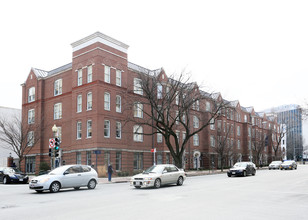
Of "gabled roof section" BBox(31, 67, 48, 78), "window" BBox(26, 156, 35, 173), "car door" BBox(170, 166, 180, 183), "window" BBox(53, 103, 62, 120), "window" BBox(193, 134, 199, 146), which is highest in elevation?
"gabled roof section" BBox(31, 67, 48, 78)

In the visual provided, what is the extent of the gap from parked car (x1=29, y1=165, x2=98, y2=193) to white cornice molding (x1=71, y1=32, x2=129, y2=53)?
2067 cm

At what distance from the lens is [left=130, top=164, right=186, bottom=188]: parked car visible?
62.5 ft

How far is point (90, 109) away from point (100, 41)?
7.79 m

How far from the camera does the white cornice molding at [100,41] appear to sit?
3675cm

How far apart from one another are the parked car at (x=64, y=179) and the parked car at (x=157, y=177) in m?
2.65

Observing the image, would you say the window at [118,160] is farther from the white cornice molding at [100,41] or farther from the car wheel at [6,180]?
the car wheel at [6,180]

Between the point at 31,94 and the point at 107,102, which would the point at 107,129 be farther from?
the point at 31,94

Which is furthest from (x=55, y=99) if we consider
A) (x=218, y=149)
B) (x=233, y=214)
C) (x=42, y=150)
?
(x=233, y=214)

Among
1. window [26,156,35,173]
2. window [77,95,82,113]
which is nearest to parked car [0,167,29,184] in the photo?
window [77,95,82,113]

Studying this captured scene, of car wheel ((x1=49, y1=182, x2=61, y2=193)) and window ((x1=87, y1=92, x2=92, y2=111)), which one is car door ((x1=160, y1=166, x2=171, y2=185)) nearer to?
car wheel ((x1=49, y1=182, x2=61, y2=193))

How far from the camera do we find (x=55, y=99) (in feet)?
141

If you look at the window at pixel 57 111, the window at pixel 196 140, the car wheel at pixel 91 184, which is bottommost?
the car wheel at pixel 91 184

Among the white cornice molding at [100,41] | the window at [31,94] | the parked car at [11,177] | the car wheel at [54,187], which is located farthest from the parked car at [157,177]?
the window at [31,94]

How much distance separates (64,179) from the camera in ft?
59.8
